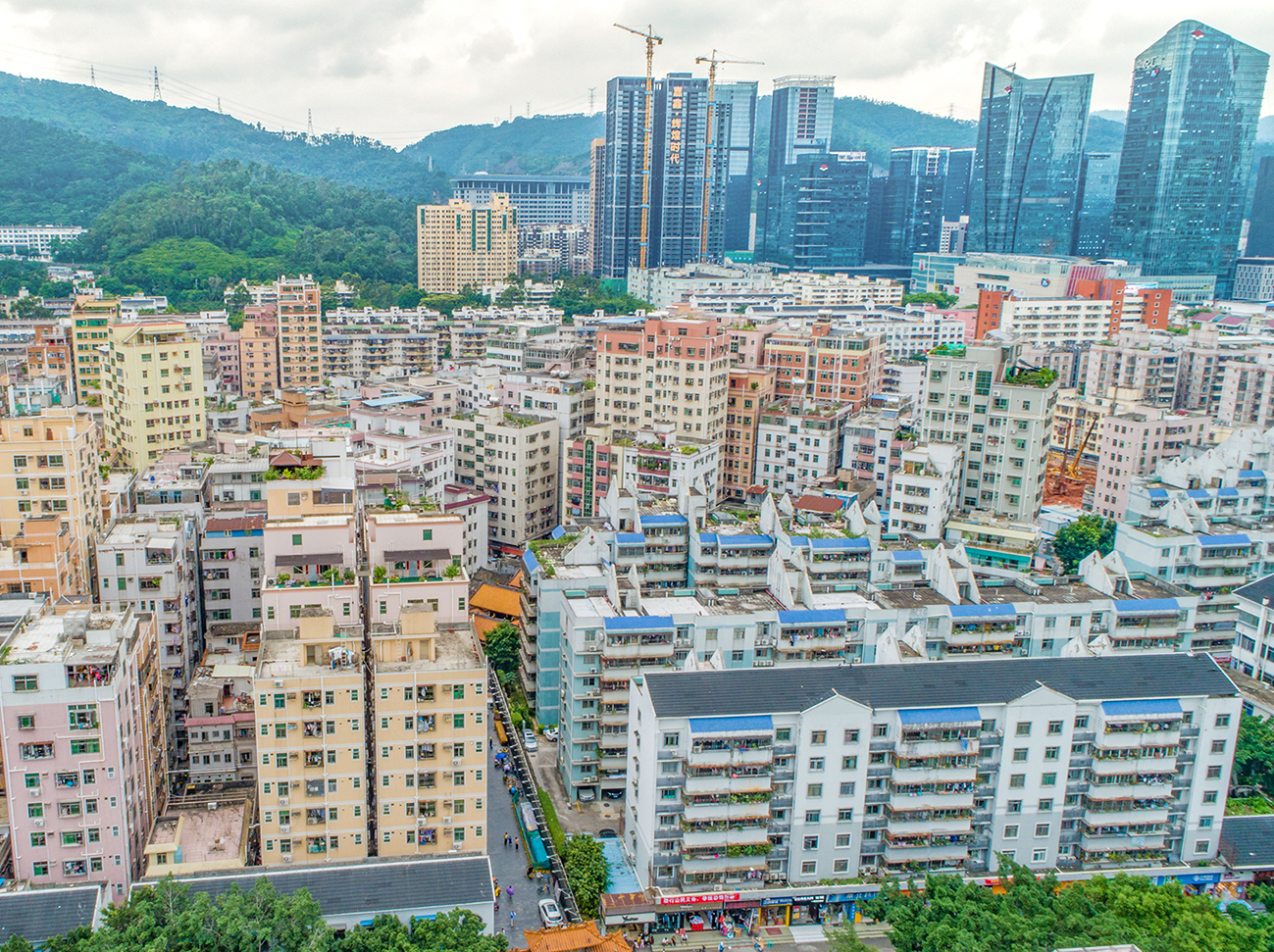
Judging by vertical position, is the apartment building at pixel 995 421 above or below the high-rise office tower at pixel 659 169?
below

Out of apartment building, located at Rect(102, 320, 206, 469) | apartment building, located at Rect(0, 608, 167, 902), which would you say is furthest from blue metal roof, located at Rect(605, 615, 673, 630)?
apartment building, located at Rect(102, 320, 206, 469)

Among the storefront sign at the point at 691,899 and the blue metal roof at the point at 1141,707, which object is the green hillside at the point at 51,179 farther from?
the blue metal roof at the point at 1141,707

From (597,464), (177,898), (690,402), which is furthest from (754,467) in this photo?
(177,898)

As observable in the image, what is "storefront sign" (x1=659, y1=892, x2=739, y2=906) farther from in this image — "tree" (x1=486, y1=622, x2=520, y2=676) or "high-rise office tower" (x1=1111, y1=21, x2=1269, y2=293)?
"high-rise office tower" (x1=1111, y1=21, x2=1269, y2=293)

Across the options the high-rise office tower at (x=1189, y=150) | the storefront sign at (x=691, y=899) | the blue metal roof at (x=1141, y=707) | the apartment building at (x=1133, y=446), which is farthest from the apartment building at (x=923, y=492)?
the high-rise office tower at (x=1189, y=150)

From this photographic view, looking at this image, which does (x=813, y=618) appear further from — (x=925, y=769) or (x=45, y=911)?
(x=45, y=911)

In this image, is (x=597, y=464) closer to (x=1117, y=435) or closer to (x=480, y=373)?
(x=480, y=373)

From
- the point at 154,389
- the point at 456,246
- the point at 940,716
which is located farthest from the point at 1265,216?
the point at 154,389
